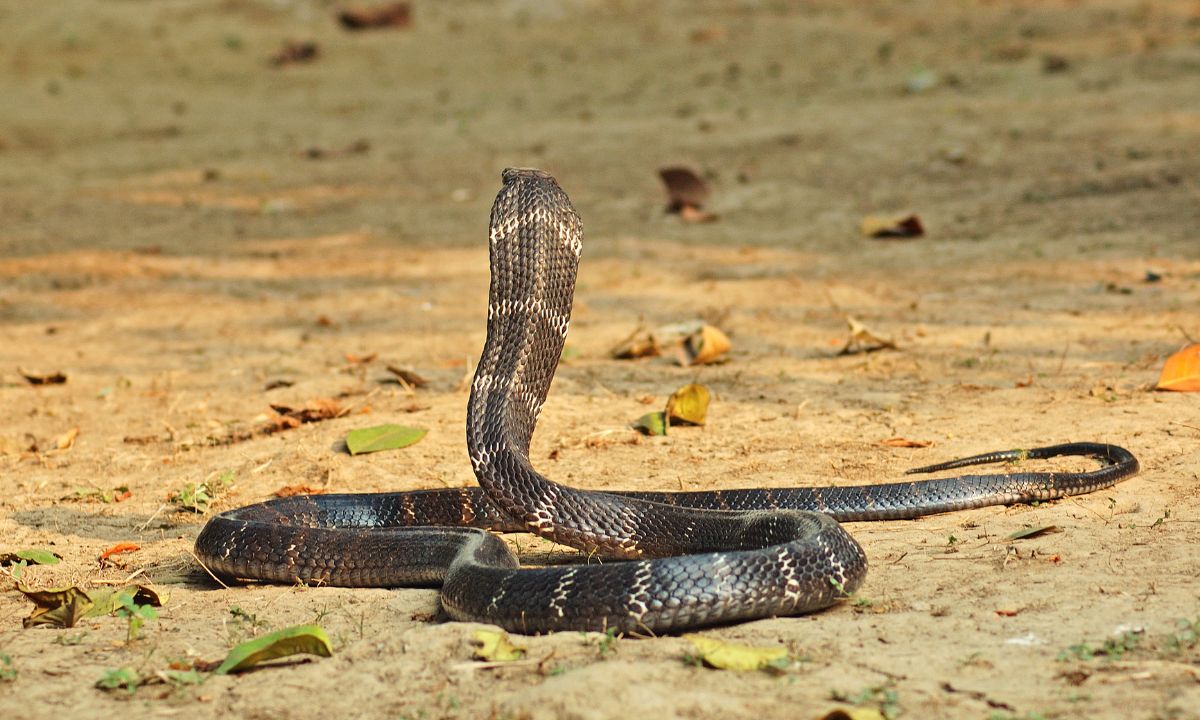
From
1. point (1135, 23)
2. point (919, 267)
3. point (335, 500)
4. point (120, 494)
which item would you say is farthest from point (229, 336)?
point (1135, 23)

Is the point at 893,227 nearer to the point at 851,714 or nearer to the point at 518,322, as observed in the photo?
the point at 518,322

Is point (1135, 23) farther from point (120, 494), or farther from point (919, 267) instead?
point (120, 494)

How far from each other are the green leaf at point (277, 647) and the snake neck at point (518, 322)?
902mm

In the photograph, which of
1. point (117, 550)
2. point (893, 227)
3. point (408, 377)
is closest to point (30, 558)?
point (117, 550)

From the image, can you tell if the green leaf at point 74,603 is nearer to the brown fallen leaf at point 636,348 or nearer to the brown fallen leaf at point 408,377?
the brown fallen leaf at point 408,377

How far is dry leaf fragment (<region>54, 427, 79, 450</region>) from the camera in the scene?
6.96 meters

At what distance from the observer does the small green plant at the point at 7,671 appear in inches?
149

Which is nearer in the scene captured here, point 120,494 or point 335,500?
point 335,500

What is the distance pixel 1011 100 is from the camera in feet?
47.2

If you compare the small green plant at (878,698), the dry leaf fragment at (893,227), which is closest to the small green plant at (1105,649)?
the small green plant at (878,698)

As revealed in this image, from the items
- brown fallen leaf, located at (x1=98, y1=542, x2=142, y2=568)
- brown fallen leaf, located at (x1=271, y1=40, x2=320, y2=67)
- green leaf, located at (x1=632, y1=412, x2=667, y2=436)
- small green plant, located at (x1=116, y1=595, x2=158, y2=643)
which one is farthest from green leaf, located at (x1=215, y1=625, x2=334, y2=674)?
brown fallen leaf, located at (x1=271, y1=40, x2=320, y2=67)

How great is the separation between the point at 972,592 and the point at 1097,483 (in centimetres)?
141

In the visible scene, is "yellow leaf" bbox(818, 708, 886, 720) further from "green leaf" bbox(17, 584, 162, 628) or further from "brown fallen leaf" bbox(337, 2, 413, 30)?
"brown fallen leaf" bbox(337, 2, 413, 30)

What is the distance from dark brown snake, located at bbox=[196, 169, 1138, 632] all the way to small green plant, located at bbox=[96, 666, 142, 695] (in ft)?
3.23
